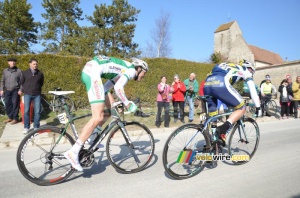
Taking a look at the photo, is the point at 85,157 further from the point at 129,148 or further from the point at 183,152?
the point at 183,152

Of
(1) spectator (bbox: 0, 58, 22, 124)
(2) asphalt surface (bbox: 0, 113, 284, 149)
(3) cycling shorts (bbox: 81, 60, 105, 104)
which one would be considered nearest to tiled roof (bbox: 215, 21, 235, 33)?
(2) asphalt surface (bbox: 0, 113, 284, 149)

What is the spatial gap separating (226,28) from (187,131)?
61386 millimetres

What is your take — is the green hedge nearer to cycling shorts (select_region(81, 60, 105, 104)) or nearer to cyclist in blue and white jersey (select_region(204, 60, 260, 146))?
cycling shorts (select_region(81, 60, 105, 104))

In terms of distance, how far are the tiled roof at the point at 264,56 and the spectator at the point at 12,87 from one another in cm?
5141

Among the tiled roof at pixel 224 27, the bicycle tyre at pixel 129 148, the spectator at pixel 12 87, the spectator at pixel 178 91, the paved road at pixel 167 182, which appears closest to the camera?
the paved road at pixel 167 182

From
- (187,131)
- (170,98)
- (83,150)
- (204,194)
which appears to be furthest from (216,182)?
(170,98)

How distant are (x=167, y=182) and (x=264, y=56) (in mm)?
59989

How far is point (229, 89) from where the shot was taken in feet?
13.7

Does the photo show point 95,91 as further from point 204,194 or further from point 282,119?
point 282,119

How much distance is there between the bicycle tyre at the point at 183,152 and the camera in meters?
3.66

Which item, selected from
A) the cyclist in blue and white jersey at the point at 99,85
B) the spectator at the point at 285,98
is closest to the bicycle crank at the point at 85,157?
the cyclist in blue and white jersey at the point at 99,85

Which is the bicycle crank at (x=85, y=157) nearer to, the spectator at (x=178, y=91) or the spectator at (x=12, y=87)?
the spectator at (x=12, y=87)

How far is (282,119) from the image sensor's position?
11.4m

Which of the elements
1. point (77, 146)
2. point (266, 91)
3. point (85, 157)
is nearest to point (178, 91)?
point (266, 91)
